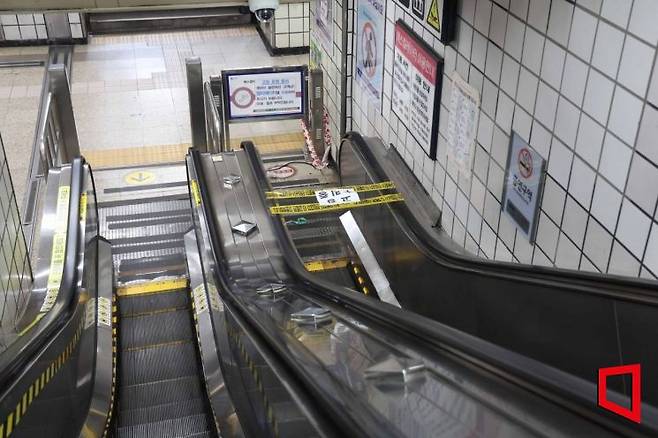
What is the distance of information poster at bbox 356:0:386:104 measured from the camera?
6.54 meters

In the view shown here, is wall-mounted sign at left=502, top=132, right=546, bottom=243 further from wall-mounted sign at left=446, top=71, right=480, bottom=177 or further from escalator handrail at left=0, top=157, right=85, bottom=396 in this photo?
escalator handrail at left=0, top=157, right=85, bottom=396

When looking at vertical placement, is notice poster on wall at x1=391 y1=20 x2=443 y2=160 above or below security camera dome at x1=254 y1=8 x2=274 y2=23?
below

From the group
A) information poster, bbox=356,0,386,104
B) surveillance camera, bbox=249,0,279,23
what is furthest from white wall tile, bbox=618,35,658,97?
information poster, bbox=356,0,386,104

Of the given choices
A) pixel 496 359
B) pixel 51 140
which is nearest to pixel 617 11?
pixel 496 359

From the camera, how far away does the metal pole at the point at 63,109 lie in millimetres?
7504

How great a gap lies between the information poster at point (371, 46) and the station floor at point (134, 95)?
2283 mm

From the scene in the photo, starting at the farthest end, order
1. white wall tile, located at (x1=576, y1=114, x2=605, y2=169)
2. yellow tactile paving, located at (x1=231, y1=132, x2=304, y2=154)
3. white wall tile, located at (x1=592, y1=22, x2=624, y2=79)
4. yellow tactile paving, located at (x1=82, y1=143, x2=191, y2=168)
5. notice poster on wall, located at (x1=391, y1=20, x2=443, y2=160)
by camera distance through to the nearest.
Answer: yellow tactile paving, located at (x1=231, y1=132, x2=304, y2=154), yellow tactile paving, located at (x1=82, y1=143, x2=191, y2=168), notice poster on wall, located at (x1=391, y1=20, x2=443, y2=160), white wall tile, located at (x1=576, y1=114, x2=605, y2=169), white wall tile, located at (x1=592, y1=22, x2=624, y2=79)

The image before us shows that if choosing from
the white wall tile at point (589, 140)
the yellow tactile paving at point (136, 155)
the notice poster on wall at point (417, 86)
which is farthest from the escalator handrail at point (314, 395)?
the yellow tactile paving at point (136, 155)

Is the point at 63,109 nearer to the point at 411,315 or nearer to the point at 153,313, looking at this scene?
the point at 153,313

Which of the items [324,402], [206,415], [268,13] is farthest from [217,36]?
[324,402]

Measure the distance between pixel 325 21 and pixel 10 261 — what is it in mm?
4964

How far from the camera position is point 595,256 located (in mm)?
3471

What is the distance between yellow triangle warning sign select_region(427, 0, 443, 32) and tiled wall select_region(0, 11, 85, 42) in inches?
350

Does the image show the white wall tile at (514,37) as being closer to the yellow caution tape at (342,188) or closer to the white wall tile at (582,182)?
the white wall tile at (582,182)
